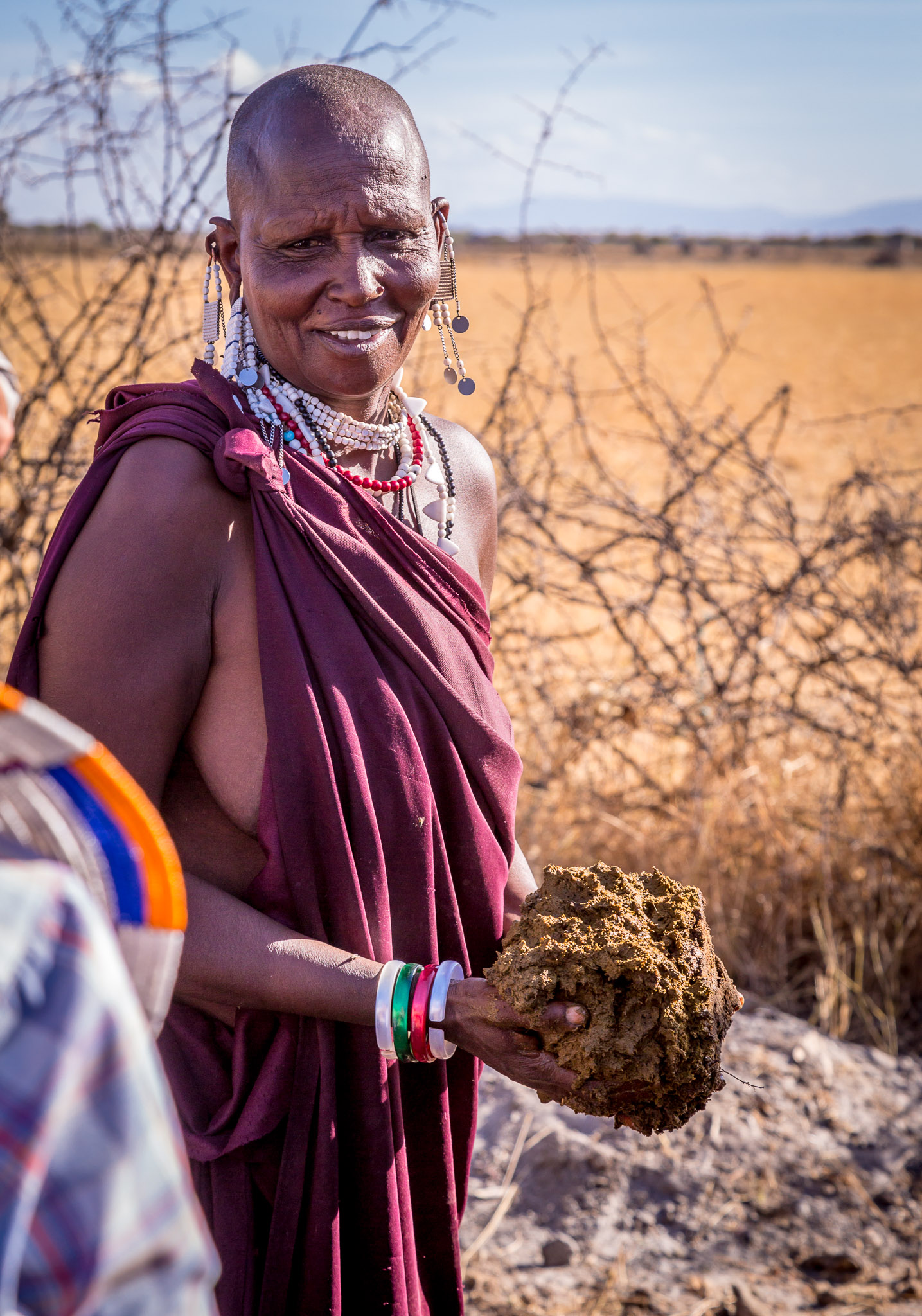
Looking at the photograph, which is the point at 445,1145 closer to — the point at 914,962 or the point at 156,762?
the point at 156,762

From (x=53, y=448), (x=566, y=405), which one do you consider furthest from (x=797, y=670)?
(x=566, y=405)

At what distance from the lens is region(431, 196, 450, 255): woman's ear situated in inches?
79.4

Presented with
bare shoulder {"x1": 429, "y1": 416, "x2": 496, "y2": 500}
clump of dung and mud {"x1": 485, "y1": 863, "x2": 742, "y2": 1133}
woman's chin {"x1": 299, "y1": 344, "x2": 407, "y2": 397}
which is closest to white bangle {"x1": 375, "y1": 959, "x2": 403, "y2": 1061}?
clump of dung and mud {"x1": 485, "y1": 863, "x2": 742, "y2": 1133}

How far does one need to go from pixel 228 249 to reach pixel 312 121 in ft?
0.91

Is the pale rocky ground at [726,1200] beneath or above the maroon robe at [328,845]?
beneath

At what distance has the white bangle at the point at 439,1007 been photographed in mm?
1576

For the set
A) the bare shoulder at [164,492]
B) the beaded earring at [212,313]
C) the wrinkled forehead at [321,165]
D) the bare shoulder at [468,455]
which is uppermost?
the wrinkled forehead at [321,165]

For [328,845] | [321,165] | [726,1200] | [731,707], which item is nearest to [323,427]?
[321,165]

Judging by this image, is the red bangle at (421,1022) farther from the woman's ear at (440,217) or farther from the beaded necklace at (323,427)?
the woman's ear at (440,217)

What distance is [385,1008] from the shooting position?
5.15ft

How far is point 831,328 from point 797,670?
35589 millimetres

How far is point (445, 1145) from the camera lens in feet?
6.04

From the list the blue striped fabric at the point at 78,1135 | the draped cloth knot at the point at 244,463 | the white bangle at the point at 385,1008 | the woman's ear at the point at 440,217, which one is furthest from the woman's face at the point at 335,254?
the blue striped fabric at the point at 78,1135

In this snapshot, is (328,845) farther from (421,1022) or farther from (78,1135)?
(78,1135)
